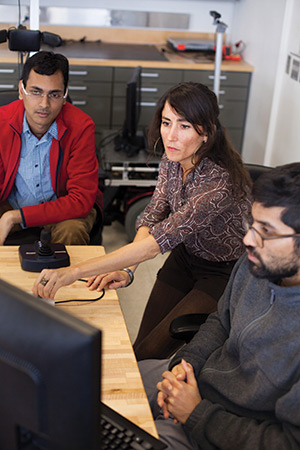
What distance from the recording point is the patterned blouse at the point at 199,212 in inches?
78.5

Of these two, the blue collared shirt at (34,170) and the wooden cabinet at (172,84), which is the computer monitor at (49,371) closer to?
the blue collared shirt at (34,170)

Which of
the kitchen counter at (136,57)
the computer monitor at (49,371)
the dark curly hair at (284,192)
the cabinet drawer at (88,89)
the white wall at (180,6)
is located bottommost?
the cabinet drawer at (88,89)

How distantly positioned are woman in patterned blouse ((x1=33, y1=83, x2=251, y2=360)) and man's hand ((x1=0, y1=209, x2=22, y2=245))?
1.72 ft

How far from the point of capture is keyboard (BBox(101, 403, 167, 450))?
1.19 m

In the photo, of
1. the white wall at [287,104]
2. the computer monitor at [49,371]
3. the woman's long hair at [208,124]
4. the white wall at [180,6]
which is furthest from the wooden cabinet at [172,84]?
the computer monitor at [49,371]

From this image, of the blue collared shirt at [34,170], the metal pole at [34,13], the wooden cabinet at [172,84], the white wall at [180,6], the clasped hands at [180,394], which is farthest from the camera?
the white wall at [180,6]

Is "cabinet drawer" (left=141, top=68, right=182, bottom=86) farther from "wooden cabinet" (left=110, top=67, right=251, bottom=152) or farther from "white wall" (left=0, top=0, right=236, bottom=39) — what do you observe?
"white wall" (left=0, top=0, right=236, bottom=39)

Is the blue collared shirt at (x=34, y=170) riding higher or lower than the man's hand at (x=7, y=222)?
higher

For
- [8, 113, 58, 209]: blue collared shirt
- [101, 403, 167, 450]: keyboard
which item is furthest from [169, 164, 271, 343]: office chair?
[8, 113, 58, 209]: blue collared shirt

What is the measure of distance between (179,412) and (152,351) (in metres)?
0.56

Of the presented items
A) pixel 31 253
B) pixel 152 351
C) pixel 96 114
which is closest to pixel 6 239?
pixel 31 253

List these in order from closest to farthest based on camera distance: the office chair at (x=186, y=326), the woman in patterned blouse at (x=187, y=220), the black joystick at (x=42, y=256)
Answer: the office chair at (x=186, y=326)
the black joystick at (x=42, y=256)
the woman in patterned blouse at (x=187, y=220)

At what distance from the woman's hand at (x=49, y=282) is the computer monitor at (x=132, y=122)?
2039 millimetres

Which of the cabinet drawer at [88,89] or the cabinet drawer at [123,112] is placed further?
the cabinet drawer at [123,112]
